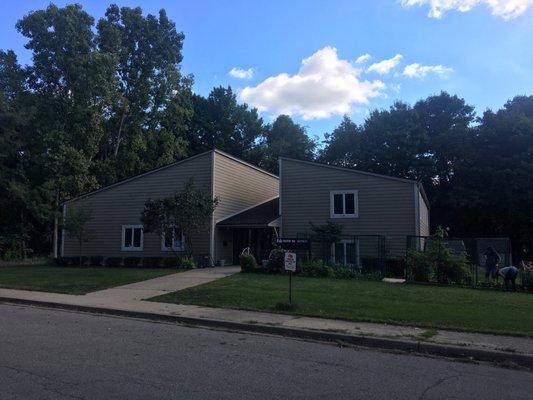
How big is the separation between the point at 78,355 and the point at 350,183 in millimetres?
21201

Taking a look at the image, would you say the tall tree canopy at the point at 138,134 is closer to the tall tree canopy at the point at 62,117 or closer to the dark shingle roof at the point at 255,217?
the tall tree canopy at the point at 62,117

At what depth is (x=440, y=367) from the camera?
7.70 m

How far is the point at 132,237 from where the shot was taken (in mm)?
31625

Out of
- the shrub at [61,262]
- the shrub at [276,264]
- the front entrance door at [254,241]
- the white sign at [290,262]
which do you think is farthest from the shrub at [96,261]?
the white sign at [290,262]

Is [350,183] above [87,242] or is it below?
above

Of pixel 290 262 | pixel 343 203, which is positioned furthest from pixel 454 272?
pixel 290 262

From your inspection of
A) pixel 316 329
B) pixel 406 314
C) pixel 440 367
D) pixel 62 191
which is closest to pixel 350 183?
pixel 406 314

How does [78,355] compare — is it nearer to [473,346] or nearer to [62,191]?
[473,346]

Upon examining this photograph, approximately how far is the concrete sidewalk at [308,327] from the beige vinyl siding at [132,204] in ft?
45.1

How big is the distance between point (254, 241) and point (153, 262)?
5788 millimetres

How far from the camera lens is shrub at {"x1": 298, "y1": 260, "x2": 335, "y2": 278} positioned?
2130cm

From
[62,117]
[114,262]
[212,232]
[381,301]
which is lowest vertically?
[381,301]

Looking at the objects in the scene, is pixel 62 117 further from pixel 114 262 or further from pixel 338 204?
pixel 338 204

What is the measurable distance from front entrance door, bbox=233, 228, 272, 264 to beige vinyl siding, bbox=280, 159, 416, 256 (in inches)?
63.9
